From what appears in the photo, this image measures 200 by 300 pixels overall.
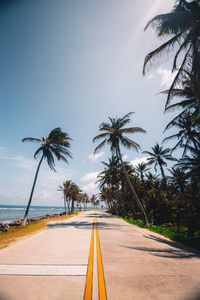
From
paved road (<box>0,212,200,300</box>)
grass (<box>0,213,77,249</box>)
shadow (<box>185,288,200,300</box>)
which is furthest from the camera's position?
grass (<box>0,213,77,249</box>)

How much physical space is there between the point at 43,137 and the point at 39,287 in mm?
25751

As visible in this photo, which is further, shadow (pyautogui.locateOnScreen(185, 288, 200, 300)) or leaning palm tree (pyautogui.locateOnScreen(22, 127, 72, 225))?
leaning palm tree (pyautogui.locateOnScreen(22, 127, 72, 225))

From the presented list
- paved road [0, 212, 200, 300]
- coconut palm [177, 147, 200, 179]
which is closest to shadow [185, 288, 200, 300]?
paved road [0, 212, 200, 300]

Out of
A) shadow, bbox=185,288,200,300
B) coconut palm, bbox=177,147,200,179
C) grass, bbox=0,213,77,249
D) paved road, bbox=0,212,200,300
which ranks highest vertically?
coconut palm, bbox=177,147,200,179

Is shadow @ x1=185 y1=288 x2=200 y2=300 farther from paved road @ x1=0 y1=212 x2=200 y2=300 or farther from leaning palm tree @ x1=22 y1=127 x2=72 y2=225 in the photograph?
leaning palm tree @ x1=22 y1=127 x2=72 y2=225

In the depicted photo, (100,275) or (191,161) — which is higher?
(191,161)

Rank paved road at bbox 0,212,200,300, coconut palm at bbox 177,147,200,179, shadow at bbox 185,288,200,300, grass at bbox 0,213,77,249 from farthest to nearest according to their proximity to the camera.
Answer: coconut palm at bbox 177,147,200,179 < grass at bbox 0,213,77,249 < paved road at bbox 0,212,200,300 < shadow at bbox 185,288,200,300

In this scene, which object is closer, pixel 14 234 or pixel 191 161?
pixel 14 234

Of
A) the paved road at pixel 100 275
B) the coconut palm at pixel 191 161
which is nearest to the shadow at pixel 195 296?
the paved road at pixel 100 275

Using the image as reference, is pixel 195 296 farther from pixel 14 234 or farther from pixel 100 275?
pixel 14 234

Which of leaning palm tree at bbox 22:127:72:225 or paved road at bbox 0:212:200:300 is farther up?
leaning palm tree at bbox 22:127:72:225

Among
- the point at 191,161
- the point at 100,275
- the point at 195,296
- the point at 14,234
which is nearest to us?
the point at 195,296

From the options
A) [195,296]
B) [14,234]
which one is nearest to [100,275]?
[195,296]

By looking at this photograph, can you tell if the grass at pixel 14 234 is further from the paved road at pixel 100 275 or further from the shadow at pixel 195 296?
the shadow at pixel 195 296
